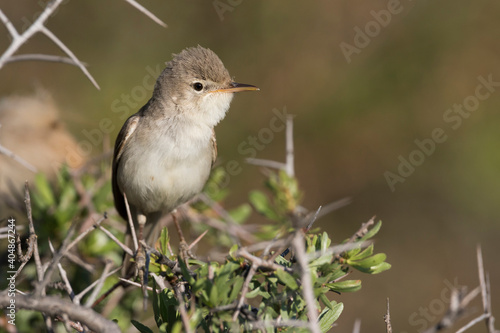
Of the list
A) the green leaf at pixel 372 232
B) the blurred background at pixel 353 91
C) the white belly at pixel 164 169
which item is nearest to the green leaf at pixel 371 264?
the green leaf at pixel 372 232

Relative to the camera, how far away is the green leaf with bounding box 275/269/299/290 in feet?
5.69

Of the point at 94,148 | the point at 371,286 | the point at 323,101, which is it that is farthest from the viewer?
the point at 323,101

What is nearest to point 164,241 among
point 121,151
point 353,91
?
point 121,151

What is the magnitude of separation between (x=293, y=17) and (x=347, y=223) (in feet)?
A: 7.93

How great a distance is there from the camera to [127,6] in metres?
6.50

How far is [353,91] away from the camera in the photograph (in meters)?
6.36

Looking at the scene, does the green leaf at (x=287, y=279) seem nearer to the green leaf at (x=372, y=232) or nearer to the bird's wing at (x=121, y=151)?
the green leaf at (x=372, y=232)

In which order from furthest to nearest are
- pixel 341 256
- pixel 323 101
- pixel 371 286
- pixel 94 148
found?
pixel 323 101 < pixel 371 286 < pixel 94 148 < pixel 341 256

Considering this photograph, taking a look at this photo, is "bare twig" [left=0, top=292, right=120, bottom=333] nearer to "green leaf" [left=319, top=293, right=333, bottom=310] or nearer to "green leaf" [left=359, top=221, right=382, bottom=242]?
"green leaf" [left=319, top=293, right=333, bottom=310]

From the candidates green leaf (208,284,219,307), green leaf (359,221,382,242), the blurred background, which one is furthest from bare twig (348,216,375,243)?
the blurred background

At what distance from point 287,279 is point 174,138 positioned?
7.66 feet

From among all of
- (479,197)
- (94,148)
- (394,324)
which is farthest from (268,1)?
(394,324)

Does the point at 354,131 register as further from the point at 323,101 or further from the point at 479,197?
the point at 479,197

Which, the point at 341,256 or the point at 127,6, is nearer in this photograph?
the point at 341,256
